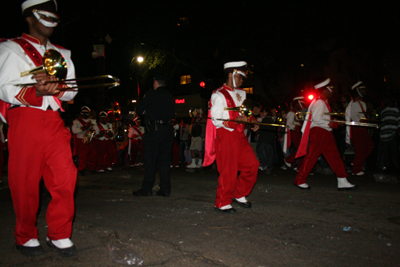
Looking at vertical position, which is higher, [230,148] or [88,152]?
[230,148]

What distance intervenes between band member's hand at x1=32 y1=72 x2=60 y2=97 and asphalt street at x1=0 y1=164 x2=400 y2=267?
1.44 metres

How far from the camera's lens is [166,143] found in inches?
235

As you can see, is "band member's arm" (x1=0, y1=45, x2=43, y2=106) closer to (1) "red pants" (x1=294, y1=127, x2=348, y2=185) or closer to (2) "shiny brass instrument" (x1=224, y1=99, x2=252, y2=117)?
(2) "shiny brass instrument" (x1=224, y1=99, x2=252, y2=117)

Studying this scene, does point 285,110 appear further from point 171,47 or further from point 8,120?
point 171,47

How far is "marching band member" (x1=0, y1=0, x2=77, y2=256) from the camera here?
9.13 ft

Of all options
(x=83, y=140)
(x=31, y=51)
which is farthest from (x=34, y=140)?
(x=83, y=140)

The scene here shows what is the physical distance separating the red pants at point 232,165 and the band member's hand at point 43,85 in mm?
2607

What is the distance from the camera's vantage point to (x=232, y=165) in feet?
15.4

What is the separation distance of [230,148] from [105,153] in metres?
6.83

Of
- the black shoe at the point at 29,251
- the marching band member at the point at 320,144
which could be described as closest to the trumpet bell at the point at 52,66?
the black shoe at the point at 29,251

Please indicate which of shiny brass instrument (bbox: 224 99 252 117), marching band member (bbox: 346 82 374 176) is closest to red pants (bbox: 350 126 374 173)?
marching band member (bbox: 346 82 374 176)

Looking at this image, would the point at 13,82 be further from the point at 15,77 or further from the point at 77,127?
the point at 77,127

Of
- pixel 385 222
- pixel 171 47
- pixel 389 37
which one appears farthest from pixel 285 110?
pixel 171 47

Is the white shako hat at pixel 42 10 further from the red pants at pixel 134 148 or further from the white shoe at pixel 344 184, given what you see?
the red pants at pixel 134 148
